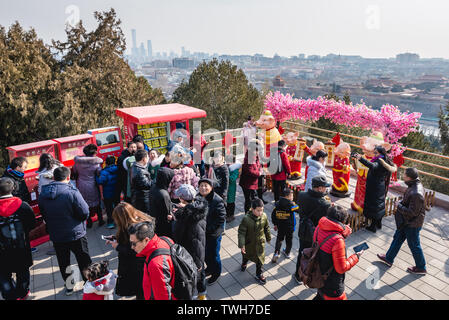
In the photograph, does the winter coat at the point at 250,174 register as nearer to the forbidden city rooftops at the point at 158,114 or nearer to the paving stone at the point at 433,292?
the forbidden city rooftops at the point at 158,114

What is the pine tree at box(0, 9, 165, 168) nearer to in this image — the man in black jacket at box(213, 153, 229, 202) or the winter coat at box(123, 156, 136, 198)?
the winter coat at box(123, 156, 136, 198)

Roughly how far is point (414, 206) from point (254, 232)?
266cm

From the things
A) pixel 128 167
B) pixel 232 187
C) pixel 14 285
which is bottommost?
pixel 14 285

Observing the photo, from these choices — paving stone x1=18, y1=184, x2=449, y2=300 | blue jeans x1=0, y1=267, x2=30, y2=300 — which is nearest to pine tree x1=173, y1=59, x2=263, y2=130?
paving stone x1=18, y1=184, x2=449, y2=300

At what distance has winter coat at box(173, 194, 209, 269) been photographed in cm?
408

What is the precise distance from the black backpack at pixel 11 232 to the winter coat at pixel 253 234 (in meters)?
3.20

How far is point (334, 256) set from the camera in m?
3.48

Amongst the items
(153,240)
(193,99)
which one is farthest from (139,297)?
(193,99)

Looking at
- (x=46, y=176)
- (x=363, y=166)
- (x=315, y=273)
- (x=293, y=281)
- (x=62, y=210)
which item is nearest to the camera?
(x=315, y=273)

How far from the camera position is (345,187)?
8.56 meters

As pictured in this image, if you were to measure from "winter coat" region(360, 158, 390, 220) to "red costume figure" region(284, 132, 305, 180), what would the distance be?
2.97 metres

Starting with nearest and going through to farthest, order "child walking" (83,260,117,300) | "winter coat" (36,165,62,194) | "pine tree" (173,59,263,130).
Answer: "child walking" (83,260,117,300)
"winter coat" (36,165,62,194)
"pine tree" (173,59,263,130)

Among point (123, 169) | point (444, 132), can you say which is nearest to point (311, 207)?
point (123, 169)

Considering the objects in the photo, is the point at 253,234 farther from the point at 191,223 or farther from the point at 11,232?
the point at 11,232
